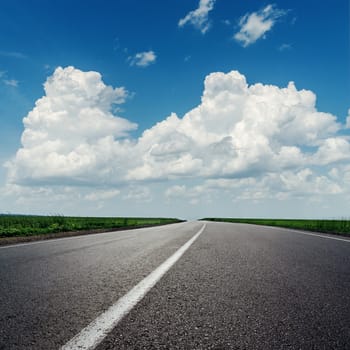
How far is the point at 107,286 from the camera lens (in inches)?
156

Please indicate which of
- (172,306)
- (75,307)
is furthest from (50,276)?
(172,306)

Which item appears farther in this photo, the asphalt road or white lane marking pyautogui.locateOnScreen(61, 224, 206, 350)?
the asphalt road

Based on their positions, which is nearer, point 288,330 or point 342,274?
point 288,330

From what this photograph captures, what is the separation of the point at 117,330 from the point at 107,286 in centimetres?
157

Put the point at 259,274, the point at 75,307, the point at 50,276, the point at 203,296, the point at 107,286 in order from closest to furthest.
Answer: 1. the point at 75,307
2. the point at 203,296
3. the point at 107,286
4. the point at 50,276
5. the point at 259,274

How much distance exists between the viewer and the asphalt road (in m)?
2.32

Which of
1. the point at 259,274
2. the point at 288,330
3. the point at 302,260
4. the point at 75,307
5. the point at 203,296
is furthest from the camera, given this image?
the point at 302,260

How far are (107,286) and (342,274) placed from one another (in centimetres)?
338

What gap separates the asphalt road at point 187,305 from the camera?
2.32m

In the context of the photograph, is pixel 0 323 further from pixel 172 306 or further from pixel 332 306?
pixel 332 306

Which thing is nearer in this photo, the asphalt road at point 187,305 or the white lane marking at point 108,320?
the white lane marking at point 108,320

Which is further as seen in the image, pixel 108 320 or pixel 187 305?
pixel 187 305

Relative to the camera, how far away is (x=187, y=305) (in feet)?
10.4

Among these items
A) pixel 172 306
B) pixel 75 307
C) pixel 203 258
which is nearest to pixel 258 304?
pixel 172 306
